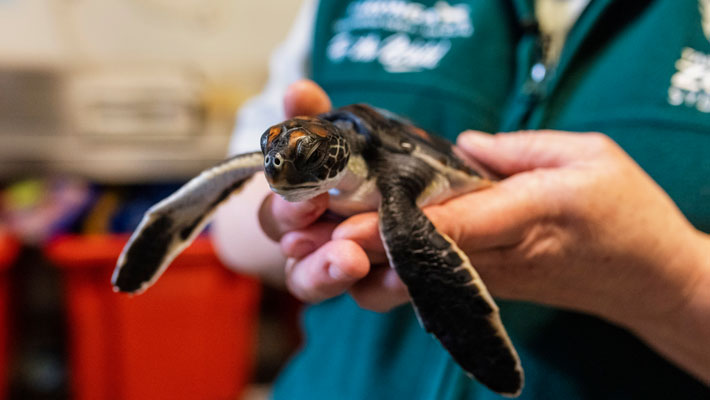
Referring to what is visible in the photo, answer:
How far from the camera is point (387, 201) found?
1.35 feet

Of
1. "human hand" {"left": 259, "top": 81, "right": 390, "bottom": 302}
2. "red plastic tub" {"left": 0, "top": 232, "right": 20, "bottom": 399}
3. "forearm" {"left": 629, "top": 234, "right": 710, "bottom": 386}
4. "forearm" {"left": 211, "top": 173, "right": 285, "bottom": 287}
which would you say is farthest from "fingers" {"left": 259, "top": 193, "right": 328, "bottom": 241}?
"red plastic tub" {"left": 0, "top": 232, "right": 20, "bottom": 399}

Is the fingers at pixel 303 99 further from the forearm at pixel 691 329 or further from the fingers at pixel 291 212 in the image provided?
the forearm at pixel 691 329

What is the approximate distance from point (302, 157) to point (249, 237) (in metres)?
0.41

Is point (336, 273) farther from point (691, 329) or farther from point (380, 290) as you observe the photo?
point (691, 329)

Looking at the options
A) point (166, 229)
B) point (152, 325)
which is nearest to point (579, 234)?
point (166, 229)

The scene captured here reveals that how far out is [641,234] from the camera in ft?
1.52

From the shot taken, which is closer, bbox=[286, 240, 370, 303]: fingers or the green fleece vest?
bbox=[286, 240, 370, 303]: fingers

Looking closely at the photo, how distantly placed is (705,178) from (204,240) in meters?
1.05

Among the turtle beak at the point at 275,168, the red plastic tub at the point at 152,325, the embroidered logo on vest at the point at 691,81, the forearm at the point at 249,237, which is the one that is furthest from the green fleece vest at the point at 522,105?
the red plastic tub at the point at 152,325

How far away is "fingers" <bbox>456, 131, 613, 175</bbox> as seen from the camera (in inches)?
18.9

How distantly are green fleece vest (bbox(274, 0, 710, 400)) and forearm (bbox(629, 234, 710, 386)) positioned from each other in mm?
36

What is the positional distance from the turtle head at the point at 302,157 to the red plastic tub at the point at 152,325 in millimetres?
911

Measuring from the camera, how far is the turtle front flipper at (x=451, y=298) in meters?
0.38

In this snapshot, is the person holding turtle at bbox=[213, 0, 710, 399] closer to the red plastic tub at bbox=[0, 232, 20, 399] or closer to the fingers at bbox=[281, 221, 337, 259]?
the fingers at bbox=[281, 221, 337, 259]
